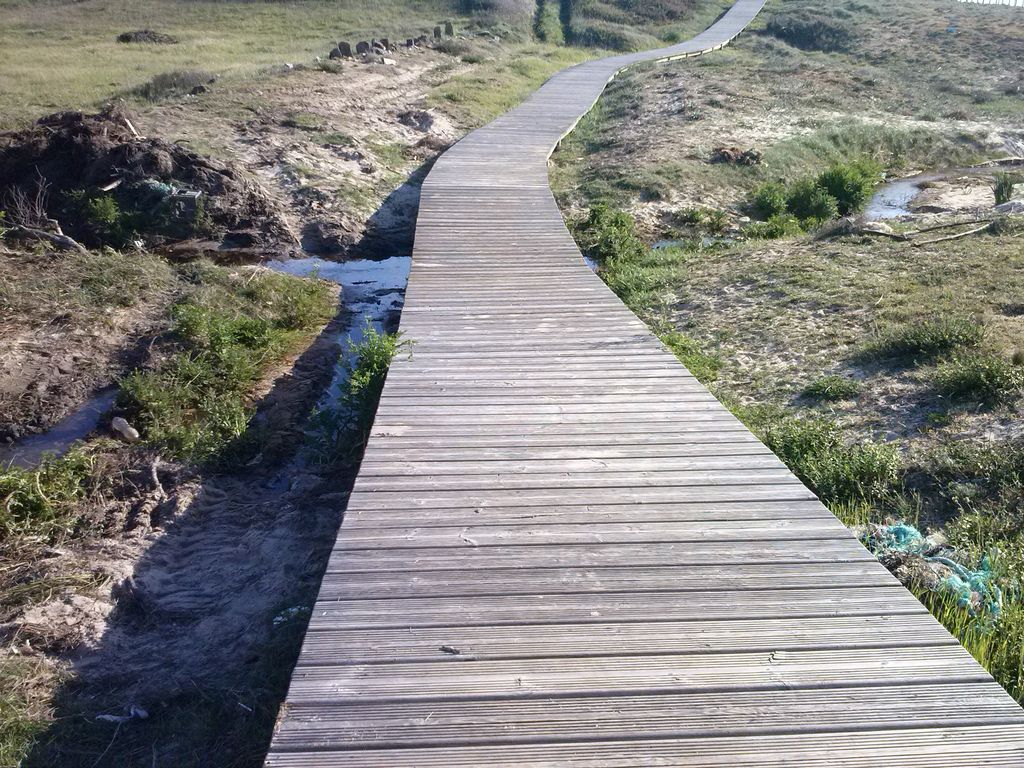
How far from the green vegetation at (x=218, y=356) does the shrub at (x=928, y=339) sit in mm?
6248

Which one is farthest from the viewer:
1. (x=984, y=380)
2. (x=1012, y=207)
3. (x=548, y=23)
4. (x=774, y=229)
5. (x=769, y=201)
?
(x=548, y=23)

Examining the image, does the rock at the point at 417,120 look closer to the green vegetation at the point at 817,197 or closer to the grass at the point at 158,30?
the grass at the point at 158,30

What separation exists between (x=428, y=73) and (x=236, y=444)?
60.9ft

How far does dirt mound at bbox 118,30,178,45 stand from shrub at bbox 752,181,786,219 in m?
24.8

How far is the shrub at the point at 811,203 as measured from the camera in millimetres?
14414

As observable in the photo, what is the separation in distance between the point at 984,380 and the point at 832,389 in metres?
1.22

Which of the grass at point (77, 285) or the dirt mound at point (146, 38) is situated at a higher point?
the dirt mound at point (146, 38)

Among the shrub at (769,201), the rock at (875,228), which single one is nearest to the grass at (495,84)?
the shrub at (769,201)

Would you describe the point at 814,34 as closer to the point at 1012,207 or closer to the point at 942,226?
the point at 1012,207

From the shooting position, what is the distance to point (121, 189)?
1215cm

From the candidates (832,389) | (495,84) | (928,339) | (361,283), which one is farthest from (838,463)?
(495,84)

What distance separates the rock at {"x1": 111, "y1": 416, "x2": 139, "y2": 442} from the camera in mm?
7234

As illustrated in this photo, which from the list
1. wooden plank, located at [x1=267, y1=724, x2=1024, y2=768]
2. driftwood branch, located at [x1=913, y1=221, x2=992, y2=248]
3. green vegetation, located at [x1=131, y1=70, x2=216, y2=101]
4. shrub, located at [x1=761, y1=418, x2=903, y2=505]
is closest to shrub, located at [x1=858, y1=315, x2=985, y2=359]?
shrub, located at [x1=761, y1=418, x2=903, y2=505]

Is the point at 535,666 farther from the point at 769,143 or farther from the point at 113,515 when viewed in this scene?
the point at 769,143
